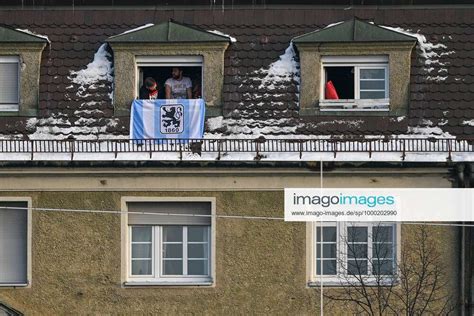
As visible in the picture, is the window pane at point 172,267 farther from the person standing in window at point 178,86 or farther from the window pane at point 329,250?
the person standing in window at point 178,86

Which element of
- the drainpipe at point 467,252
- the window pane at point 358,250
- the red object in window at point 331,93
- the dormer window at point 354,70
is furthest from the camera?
the red object in window at point 331,93

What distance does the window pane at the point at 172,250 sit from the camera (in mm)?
26203

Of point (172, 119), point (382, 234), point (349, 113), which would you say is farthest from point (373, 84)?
point (172, 119)

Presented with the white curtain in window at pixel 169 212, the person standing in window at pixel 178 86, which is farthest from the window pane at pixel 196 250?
the person standing in window at pixel 178 86

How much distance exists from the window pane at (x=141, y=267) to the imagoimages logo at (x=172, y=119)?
2339mm

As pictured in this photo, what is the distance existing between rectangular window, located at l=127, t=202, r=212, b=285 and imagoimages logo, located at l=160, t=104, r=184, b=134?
4.56 feet

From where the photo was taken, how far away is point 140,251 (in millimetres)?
26141

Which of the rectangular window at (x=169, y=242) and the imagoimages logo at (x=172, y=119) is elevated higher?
the imagoimages logo at (x=172, y=119)

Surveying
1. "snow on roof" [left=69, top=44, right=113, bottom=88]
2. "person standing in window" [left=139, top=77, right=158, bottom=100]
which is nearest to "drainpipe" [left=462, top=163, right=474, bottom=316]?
"person standing in window" [left=139, top=77, right=158, bottom=100]

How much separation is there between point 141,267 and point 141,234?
1.90ft

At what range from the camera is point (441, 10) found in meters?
27.4

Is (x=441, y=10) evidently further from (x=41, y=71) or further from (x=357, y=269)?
(x=41, y=71)

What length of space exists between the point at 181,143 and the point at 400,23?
15.6 ft

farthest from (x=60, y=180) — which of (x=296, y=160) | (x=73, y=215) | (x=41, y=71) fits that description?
(x=296, y=160)
